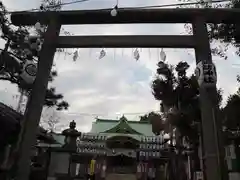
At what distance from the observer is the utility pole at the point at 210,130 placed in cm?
852

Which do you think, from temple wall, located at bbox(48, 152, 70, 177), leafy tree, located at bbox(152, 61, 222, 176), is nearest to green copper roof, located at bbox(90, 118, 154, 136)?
leafy tree, located at bbox(152, 61, 222, 176)

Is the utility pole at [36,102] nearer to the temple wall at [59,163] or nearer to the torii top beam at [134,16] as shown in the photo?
the torii top beam at [134,16]

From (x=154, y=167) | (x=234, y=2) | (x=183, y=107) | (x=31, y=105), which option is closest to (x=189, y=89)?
(x=183, y=107)

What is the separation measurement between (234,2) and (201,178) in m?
8.88

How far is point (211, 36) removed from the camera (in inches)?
444

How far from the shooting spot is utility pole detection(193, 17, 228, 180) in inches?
335

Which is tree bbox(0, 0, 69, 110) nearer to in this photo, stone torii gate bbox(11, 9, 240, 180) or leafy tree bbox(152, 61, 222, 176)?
stone torii gate bbox(11, 9, 240, 180)

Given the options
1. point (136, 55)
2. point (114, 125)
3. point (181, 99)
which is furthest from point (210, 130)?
point (114, 125)

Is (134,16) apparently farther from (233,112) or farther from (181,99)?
(181,99)

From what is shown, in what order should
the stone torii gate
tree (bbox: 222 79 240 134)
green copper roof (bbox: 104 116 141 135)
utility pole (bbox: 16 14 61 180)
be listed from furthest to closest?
green copper roof (bbox: 104 116 141 135), tree (bbox: 222 79 240 134), the stone torii gate, utility pole (bbox: 16 14 61 180)

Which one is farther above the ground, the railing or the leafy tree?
the leafy tree

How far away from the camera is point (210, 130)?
29.3 feet

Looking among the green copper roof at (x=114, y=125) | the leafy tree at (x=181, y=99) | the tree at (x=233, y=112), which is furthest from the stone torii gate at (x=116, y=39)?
the green copper roof at (x=114, y=125)

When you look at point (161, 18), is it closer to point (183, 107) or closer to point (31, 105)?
point (31, 105)
